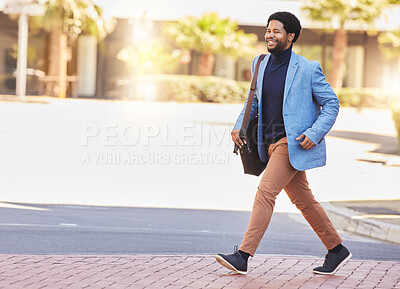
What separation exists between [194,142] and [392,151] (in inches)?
177

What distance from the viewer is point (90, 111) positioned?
26.1m

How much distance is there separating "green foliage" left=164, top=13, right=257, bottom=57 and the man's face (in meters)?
30.2

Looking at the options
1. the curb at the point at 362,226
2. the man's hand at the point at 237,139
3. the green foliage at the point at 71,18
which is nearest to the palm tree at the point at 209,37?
the green foliage at the point at 71,18

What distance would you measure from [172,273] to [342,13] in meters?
31.7

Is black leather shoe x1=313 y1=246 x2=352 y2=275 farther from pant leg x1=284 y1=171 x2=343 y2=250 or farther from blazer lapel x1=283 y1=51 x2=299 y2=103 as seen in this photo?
blazer lapel x1=283 y1=51 x2=299 y2=103

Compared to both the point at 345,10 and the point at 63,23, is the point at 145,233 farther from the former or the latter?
the point at 345,10

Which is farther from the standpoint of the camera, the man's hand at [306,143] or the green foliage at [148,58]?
the green foliage at [148,58]

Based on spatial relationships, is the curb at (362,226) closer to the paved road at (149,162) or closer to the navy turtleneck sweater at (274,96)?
the paved road at (149,162)

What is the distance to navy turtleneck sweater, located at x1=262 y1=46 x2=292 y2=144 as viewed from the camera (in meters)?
5.64

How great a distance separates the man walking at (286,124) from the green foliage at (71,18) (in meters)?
27.2

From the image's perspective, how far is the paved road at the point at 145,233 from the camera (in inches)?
274

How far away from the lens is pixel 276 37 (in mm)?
5613

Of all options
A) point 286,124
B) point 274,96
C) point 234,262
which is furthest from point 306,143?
point 234,262

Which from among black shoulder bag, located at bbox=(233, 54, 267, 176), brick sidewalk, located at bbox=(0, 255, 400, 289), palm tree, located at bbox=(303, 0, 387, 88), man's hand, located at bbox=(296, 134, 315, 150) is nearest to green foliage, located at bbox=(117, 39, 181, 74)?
palm tree, located at bbox=(303, 0, 387, 88)
